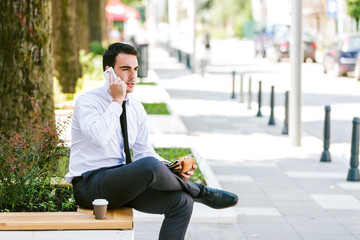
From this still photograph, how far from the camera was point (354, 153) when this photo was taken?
9.10 meters

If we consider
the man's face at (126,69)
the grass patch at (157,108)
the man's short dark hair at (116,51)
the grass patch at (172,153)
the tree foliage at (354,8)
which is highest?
the tree foliage at (354,8)

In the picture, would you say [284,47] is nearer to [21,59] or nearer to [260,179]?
[260,179]

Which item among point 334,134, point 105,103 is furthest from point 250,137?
point 105,103

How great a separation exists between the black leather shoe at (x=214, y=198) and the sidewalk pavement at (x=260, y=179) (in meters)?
1.21

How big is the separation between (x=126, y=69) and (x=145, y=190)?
2.65 ft

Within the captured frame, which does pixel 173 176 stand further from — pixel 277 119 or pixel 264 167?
pixel 277 119

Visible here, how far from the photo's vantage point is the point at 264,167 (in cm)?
1026

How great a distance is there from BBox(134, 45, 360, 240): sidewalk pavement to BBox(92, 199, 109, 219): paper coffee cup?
70.0 inches

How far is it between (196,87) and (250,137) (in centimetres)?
1160

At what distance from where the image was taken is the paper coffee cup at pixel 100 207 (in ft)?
14.8

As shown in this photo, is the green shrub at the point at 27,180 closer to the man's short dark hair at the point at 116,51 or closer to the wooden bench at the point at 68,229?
the wooden bench at the point at 68,229

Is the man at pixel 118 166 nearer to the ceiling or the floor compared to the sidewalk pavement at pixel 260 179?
nearer to the ceiling

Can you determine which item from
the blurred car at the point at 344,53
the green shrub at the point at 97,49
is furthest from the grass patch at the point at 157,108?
the green shrub at the point at 97,49

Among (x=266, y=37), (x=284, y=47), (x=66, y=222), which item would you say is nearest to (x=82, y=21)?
(x=284, y=47)
